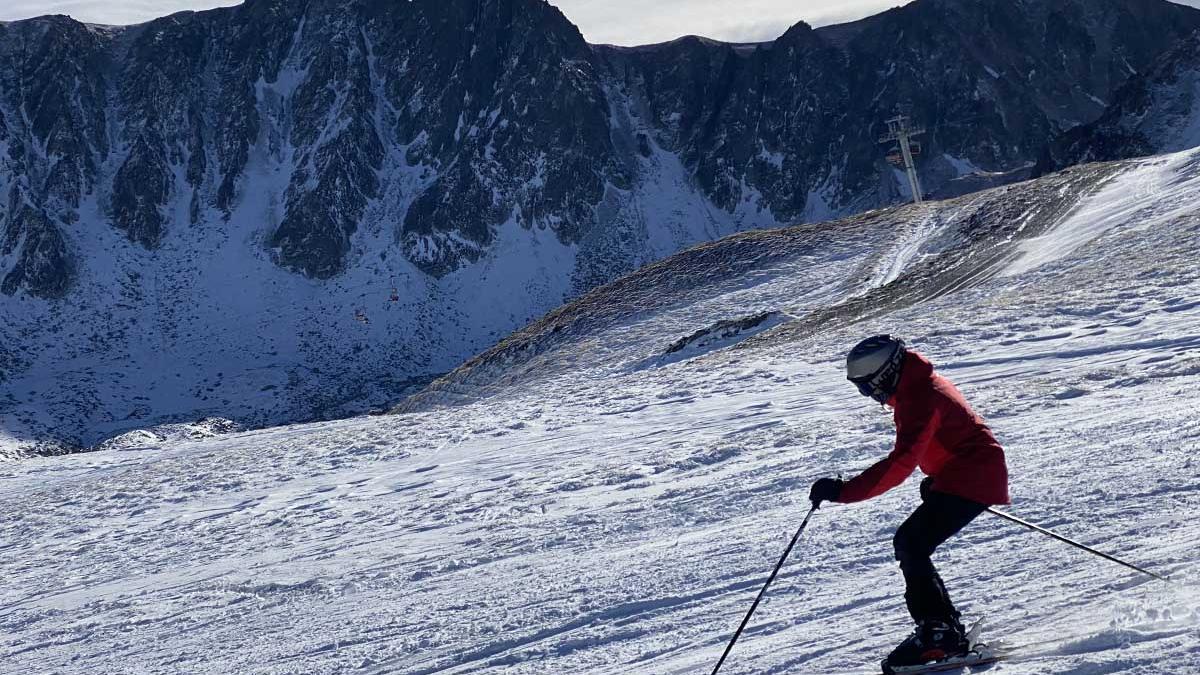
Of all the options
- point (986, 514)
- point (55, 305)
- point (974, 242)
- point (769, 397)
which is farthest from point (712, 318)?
point (55, 305)

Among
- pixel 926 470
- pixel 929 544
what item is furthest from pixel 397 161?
pixel 929 544

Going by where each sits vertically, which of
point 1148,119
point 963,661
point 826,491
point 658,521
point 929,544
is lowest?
point 658,521

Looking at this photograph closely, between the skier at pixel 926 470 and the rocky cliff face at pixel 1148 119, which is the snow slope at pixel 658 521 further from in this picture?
the rocky cliff face at pixel 1148 119

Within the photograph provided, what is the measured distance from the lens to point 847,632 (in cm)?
727

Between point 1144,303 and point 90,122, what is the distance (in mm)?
98560

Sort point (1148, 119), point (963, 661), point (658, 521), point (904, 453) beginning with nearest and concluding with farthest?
point (904, 453) < point (963, 661) < point (658, 521) < point (1148, 119)

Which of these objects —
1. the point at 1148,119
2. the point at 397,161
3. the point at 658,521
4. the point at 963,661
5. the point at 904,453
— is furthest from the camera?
the point at 397,161

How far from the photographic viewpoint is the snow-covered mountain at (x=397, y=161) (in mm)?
79812

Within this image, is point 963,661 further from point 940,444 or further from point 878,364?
point 878,364

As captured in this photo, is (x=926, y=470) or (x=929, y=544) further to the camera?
(x=926, y=470)

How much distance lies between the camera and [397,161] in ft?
330

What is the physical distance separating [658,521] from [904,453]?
550cm

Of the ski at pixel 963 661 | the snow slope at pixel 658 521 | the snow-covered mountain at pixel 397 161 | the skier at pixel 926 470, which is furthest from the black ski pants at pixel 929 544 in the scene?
the snow-covered mountain at pixel 397 161

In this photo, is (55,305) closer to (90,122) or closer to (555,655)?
(90,122)
